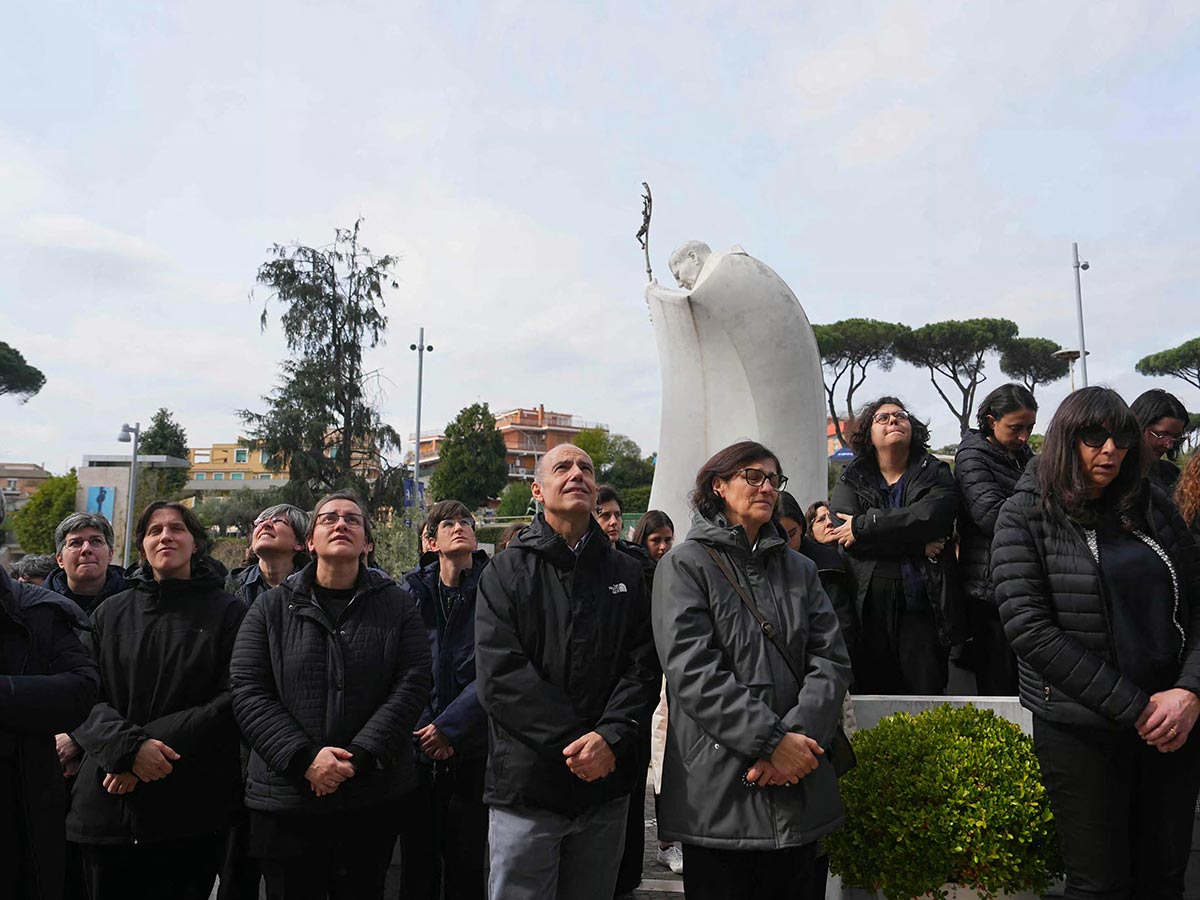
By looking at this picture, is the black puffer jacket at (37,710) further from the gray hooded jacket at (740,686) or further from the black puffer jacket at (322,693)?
the gray hooded jacket at (740,686)

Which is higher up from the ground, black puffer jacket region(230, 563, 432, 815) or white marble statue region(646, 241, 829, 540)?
white marble statue region(646, 241, 829, 540)

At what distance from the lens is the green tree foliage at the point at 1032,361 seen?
145ft

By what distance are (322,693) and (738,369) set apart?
4967 mm

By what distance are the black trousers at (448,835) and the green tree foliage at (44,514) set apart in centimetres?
3243

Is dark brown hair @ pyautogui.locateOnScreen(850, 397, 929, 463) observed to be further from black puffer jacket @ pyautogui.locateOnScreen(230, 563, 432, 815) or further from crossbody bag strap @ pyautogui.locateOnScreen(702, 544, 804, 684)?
black puffer jacket @ pyautogui.locateOnScreen(230, 563, 432, 815)

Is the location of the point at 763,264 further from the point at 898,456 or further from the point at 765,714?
the point at 765,714

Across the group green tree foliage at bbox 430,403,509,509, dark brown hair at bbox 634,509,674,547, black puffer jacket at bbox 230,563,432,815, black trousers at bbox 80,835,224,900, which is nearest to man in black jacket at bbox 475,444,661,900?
black puffer jacket at bbox 230,563,432,815

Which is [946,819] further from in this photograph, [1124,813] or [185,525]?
[185,525]

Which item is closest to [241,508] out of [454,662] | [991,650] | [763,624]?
[454,662]

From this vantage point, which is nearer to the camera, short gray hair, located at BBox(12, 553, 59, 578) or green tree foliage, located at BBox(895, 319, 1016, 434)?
short gray hair, located at BBox(12, 553, 59, 578)

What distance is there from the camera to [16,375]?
5156 cm

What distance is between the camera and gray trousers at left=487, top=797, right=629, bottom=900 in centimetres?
270

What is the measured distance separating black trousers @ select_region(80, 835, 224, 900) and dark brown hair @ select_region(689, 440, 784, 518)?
2.10 metres

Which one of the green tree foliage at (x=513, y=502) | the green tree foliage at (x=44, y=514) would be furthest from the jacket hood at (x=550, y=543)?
the green tree foliage at (x=513, y=502)
